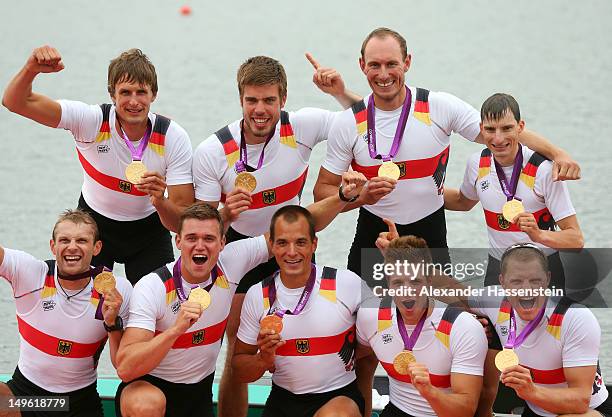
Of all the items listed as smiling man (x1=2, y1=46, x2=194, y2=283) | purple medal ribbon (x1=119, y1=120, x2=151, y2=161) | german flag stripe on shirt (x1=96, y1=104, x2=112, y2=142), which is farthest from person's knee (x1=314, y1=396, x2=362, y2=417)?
german flag stripe on shirt (x1=96, y1=104, x2=112, y2=142)

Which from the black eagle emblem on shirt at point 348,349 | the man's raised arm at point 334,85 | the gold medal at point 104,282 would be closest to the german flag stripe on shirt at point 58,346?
the gold medal at point 104,282

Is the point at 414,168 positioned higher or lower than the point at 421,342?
higher

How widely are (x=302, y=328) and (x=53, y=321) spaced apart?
1.17m

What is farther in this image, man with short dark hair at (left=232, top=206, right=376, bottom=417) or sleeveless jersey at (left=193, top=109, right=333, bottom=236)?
sleeveless jersey at (left=193, top=109, right=333, bottom=236)

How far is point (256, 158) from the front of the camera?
5.45 meters

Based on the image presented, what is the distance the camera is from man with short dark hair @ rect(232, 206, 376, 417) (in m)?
5.02

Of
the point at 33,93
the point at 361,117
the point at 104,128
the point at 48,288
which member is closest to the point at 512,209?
the point at 361,117

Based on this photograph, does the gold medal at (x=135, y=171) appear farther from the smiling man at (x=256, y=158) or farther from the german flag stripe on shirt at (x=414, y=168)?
the german flag stripe on shirt at (x=414, y=168)

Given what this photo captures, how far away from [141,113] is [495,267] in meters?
1.93

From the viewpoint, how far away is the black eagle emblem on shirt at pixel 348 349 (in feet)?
16.7

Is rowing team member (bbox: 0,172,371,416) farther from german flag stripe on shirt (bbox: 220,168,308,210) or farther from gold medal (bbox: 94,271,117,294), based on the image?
german flag stripe on shirt (bbox: 220,168,308,210)

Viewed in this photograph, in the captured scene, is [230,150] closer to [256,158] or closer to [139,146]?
[256,158]

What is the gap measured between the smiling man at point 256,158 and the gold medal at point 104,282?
2.13 ft

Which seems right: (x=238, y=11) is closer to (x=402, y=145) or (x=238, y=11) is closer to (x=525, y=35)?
(x=525, y=35)
